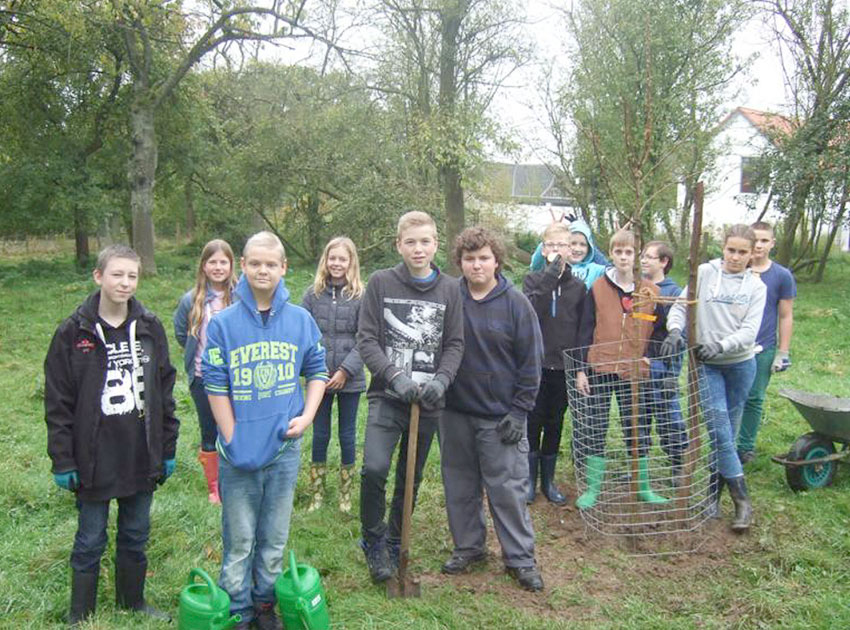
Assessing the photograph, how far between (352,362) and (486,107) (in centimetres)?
1221

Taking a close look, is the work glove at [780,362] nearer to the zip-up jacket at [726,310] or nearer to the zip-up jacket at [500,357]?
the zip-up jacket at [726,310]

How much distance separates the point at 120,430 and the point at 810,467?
4.42 m

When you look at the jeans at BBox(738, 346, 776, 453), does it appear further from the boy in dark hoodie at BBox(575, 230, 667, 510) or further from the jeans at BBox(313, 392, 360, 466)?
the jeans at BBox(313, 392, 360, 466)

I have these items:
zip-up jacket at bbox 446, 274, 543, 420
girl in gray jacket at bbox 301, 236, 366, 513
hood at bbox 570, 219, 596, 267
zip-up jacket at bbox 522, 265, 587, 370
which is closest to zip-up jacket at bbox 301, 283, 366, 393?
girl in gray jacket at bbox 301, 236, 366, 513

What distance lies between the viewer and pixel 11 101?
16.4m

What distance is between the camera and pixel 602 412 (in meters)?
4.82

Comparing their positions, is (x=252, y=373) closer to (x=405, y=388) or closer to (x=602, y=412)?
(x=405, y=388)

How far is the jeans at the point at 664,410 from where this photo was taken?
14.6 feet

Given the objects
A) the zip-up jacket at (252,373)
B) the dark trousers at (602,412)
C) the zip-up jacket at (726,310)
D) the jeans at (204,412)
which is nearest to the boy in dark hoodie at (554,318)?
the dark trousers at (602,412)

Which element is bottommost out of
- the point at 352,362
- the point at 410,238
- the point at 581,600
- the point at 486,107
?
the point at 581,600

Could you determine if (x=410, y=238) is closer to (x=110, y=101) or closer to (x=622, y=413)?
(x=622, y=413)

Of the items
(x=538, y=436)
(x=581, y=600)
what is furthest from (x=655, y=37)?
(x=581, y=600)

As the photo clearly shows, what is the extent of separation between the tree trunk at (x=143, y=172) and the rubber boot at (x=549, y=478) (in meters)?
13.2

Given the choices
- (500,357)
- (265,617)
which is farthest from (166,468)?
(500,357)
